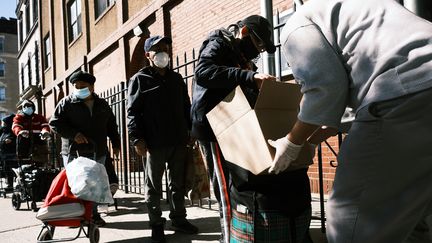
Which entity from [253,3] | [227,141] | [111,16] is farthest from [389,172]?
[111,16]

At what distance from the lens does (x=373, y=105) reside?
1630mm

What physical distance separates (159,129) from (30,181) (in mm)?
3736

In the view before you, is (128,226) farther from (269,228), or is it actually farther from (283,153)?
(283,153)

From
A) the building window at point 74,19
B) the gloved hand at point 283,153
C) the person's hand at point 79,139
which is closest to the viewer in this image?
the gloved hand at point 283,153

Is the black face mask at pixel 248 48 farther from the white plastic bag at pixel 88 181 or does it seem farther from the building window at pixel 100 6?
the building window at pixel 100 6

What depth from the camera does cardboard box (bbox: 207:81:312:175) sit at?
6.88ft

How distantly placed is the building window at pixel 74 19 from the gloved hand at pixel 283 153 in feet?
53.7

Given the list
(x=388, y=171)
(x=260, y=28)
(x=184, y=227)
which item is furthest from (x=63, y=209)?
(x=388, y=171)

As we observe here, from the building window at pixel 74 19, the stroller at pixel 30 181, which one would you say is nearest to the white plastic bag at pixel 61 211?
the stroller at pixel 30 181

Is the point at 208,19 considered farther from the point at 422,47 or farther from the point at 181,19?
the point at 422,47

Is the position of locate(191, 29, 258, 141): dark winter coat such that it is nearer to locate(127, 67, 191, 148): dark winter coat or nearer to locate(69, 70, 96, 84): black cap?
locate(127, 67, 191, 148): dark winter coat

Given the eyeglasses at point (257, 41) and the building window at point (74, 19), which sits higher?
the building window at point (74, 19)

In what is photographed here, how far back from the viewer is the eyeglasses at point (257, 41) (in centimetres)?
261

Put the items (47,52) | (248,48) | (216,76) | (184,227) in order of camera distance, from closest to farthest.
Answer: (216,76), (248,48), (184,227), (47,52)
